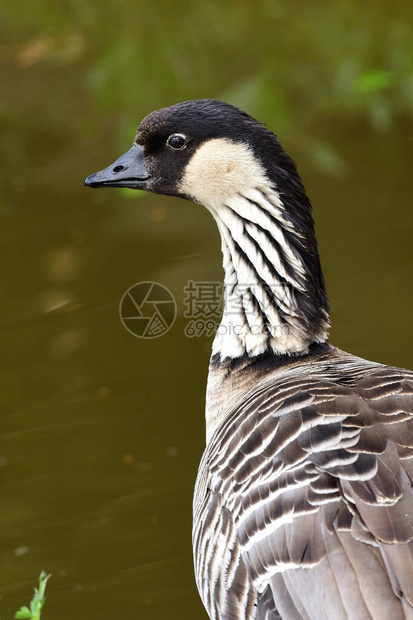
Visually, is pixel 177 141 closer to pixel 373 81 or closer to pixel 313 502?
pixel 313 502

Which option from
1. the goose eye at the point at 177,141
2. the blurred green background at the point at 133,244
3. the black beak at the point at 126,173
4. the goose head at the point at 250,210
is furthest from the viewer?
the blurred green background at the point at 133,244

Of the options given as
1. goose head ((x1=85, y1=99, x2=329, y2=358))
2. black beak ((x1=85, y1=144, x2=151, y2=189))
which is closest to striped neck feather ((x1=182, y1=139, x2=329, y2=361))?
goose head ((x1=85, y1=99, x2=329, y2=358))

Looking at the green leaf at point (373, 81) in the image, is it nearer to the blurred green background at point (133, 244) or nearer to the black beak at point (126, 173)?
the blurred green background at point (133, 244)

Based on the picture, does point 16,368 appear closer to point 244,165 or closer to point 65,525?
point 65,525

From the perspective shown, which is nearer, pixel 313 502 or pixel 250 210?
pixel 313 502

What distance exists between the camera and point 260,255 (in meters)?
4.38

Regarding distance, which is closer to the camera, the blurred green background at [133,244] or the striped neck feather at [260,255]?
the striped neck feather at [260,255]

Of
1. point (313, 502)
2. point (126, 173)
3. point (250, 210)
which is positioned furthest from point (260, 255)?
point (313, 502)

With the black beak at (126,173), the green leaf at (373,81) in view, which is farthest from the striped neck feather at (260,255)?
the green leaf at (373,81)

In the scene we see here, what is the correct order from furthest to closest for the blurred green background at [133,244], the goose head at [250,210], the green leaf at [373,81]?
the green leaf at [373,81], the blurred green background at [133,244], the goose head at [250,210]

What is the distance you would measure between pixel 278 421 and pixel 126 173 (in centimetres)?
161

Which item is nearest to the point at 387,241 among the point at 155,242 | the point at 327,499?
the point at 155,242

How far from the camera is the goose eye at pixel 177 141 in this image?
14.9 feet

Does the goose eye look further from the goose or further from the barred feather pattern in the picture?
the barred feather pattern
